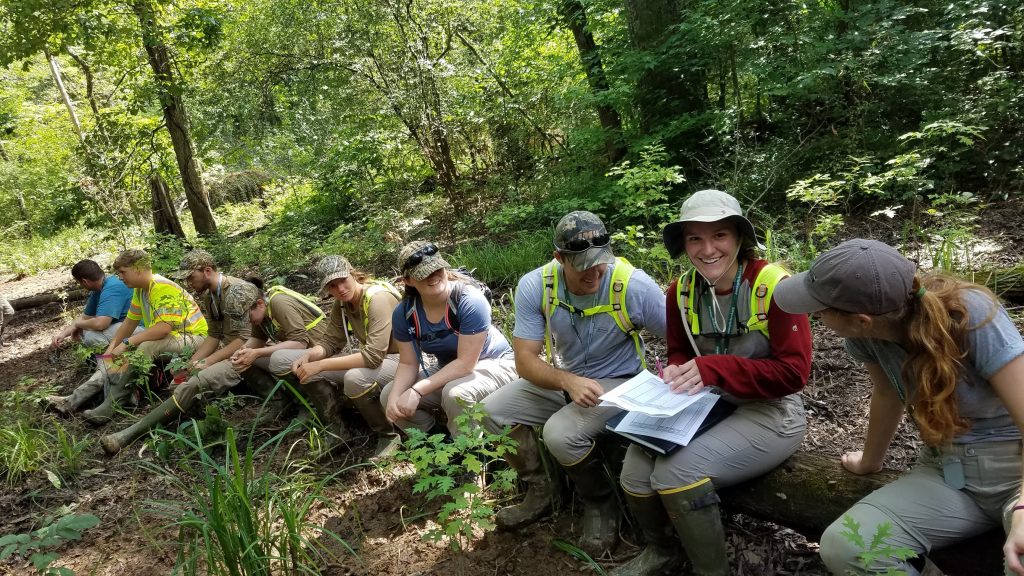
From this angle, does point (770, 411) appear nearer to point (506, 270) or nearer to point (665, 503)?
point (665, 503)

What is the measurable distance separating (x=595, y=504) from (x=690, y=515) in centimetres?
69

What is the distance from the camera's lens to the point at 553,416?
2721 mm

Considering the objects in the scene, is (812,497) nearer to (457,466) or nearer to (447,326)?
(457,466)

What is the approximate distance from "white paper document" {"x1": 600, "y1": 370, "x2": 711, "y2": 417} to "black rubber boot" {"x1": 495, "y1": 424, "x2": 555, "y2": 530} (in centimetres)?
81

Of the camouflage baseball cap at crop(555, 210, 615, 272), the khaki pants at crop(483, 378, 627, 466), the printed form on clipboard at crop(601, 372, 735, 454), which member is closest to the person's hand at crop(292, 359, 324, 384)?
the khaki pants at crop(483, 378, 627, 466)

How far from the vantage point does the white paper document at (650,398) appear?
6.88 ft

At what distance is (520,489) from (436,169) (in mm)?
6136

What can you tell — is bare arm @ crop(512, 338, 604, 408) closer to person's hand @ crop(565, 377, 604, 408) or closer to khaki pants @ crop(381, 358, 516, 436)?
person's hand @ crop(565, 377, 604, 408)

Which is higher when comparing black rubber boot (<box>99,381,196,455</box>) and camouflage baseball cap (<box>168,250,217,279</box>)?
camouflage baseball cap (<box>168,250,217,279</box>)

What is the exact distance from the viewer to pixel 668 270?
472 centimetres

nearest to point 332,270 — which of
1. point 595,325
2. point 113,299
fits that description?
point 595,325

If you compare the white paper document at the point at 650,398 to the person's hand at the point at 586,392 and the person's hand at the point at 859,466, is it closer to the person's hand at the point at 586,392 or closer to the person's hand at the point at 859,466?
the person's hand at the point at 586,392

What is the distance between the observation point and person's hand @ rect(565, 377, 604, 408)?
2.54 m

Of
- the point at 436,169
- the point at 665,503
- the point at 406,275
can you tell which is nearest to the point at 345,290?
the point at 406,275
